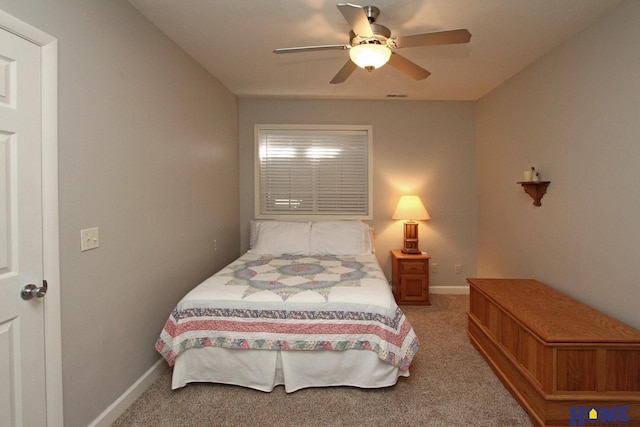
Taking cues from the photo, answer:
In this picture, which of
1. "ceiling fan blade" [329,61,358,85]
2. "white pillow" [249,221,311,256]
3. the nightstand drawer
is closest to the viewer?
"ceiling fan blade" [329,61,358,85]

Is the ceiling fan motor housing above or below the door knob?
above

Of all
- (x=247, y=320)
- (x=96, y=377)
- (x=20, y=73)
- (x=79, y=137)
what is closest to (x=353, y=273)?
(x=247, y=320)

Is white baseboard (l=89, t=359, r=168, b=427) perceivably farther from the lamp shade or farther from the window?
the lamp shade

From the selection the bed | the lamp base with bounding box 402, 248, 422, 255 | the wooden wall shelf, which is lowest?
the bed

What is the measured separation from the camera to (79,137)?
162cm

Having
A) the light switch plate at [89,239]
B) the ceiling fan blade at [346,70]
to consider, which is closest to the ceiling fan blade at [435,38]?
the ceiling fan blade at [346,70]

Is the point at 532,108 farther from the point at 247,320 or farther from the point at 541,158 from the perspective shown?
the point at 247,320

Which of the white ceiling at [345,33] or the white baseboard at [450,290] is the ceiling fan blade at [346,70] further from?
the white baseboard at [450,290]

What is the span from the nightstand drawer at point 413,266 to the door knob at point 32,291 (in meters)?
3.16

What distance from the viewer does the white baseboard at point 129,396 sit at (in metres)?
1.79

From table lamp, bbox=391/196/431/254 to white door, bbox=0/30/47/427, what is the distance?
3.33 m

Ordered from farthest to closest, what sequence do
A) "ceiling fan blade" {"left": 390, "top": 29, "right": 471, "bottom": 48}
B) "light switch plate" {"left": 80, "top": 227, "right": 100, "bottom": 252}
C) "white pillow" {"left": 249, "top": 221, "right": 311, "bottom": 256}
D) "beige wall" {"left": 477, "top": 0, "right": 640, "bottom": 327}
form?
"white pillow" {"left": 249, "top": 221, "right": 311, "bottom": 256}, "beige wall" {"left": 477, "top": 0, "right": 640, "bottom": 327}, "ceiling fan blade" {"left": 390, "top": 29, "right": 471, "bottom": 48}, "light switch plate" {"left": 80, "top": 227, "right": 100, "bottom": 252}

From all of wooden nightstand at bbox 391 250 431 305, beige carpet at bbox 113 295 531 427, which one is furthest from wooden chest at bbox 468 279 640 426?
wooden nightstand at bbox 391 250 431 305

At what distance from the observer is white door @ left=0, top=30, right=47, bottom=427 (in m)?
1.28
